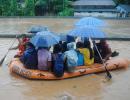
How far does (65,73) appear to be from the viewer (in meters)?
7.92

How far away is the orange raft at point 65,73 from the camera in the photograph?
779 cm

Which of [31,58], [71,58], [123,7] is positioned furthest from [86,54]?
[123,7]

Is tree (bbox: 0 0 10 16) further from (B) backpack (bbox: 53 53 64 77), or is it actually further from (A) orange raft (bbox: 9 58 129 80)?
(B) backpack (bbox: 53 53 64 77)

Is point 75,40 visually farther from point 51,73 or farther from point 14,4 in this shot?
point 14,4

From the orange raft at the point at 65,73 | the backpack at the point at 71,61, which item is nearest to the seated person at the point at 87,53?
the orange raft at the point at 65,73

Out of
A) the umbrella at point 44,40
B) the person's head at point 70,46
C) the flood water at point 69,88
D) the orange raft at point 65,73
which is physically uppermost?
the umbrella at point 44,40

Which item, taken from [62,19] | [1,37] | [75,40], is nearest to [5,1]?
[62,19]

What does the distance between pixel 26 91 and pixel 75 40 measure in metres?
2.30

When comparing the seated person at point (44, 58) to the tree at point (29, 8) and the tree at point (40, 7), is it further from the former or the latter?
the tree at point (40, 7)

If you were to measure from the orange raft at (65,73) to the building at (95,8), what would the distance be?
20.8 meters

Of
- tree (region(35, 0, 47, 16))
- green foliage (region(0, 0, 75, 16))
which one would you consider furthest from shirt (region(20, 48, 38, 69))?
tree (region(35, 0, 47, 16))

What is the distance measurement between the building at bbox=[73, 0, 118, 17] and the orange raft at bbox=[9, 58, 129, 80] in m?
20.8

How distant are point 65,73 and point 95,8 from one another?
2237 centimetres

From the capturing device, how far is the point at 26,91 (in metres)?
7.38
